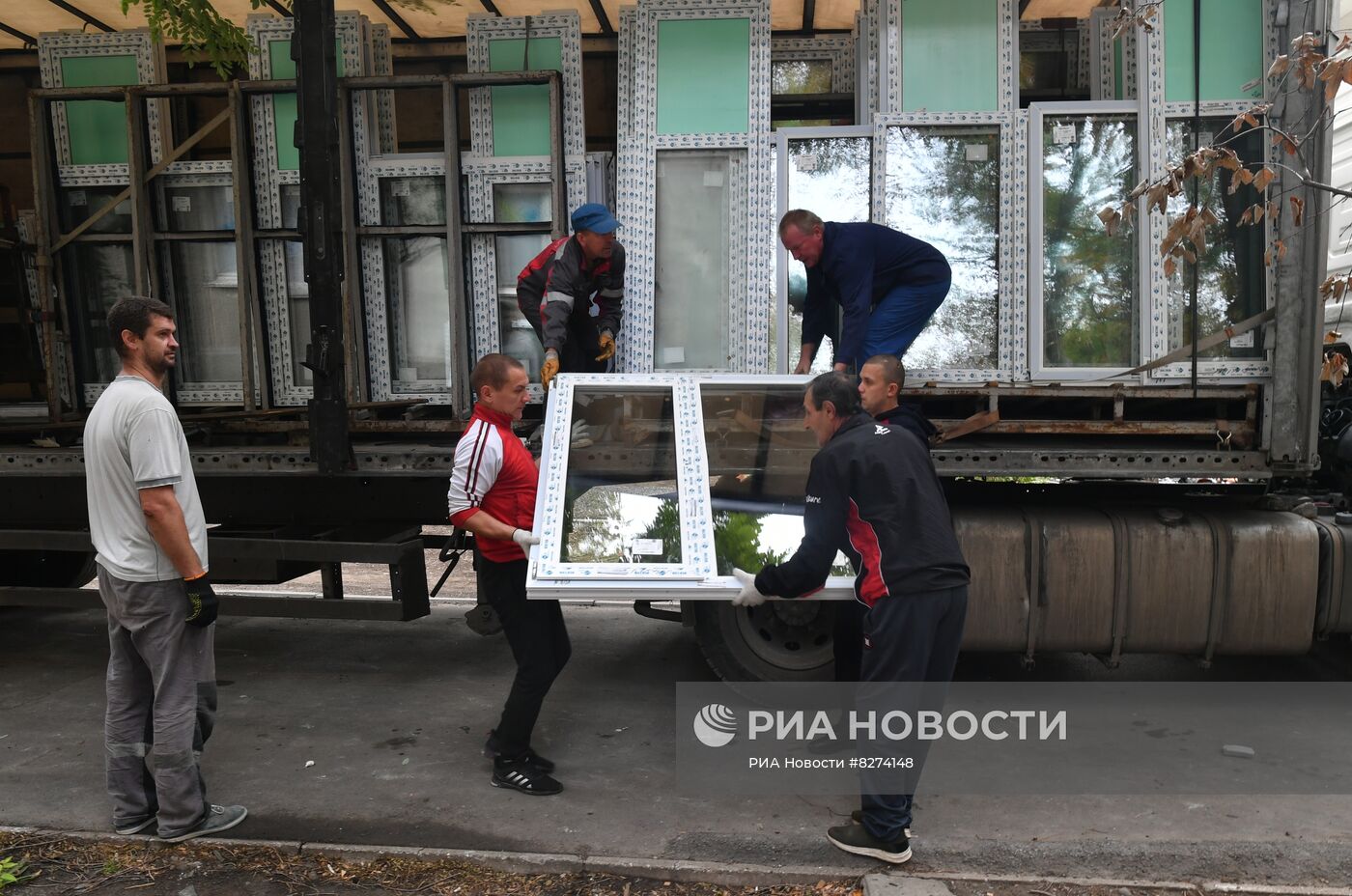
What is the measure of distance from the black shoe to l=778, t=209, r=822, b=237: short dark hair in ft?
8.96

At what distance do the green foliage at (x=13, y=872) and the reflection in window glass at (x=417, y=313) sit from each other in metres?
2.78

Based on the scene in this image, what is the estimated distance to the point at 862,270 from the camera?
184 inches

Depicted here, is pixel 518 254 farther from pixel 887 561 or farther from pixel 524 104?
pixel 887 561

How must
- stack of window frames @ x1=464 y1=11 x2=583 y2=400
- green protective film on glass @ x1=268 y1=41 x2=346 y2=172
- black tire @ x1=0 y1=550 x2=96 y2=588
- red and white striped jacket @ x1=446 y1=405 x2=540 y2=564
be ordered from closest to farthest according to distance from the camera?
red and white striped jacket @ x1=446 y1=405 x2=540 y2=564 → stack of window frames @ x1=464 y1=11 x2=583 y2=400 → green protective film on glass @ x1=268 y1=41 x2=346 y2=172 → black tire @ x1=0 y1=550 x2=96 y2=588

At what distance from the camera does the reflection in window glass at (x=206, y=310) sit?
5.38 meters

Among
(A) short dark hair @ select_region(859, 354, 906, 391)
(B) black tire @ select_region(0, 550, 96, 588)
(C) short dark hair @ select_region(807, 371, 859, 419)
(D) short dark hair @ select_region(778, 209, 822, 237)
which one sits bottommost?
(B) black tire @ select_region(0, 550, 96, 588)

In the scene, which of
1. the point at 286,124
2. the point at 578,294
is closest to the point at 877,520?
the point at 578,294

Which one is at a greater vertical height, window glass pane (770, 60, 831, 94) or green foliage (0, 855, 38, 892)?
window glass pane (770, 60, 831, 94)

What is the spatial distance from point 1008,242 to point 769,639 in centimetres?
238

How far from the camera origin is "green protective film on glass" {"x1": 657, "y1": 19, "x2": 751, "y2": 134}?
5.02m

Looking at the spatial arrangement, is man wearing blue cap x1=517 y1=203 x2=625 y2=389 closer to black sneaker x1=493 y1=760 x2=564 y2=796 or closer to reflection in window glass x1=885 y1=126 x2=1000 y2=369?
reflection in window glass x1=885 y1=126 x2=1000 y2=369

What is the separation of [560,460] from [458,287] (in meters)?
1.42

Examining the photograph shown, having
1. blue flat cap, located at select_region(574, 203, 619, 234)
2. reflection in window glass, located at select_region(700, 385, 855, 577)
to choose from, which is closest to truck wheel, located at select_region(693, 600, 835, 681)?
reflection in window glass, located at select_region(700, 385, 855, 577)

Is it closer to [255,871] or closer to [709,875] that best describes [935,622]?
[709,875]
